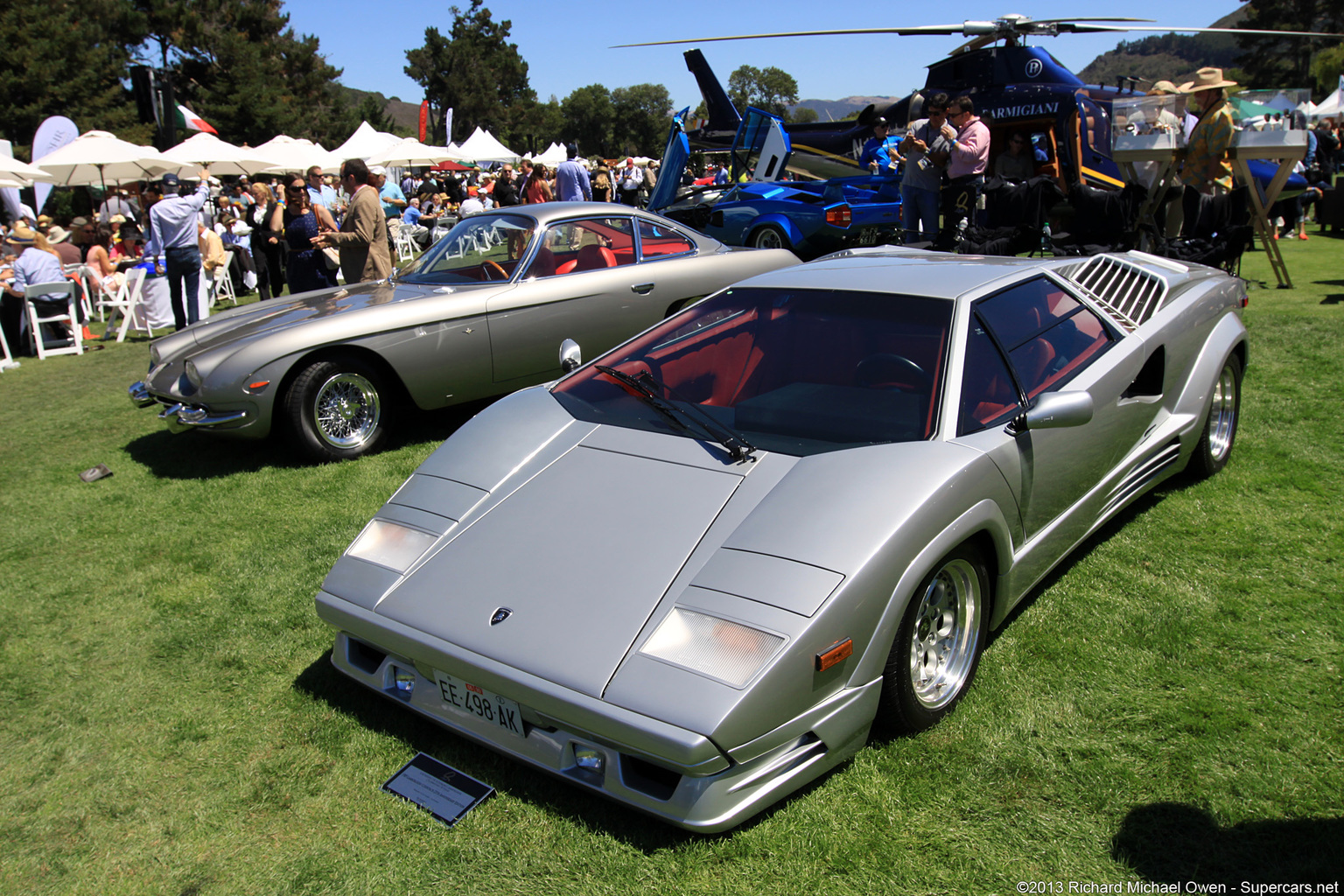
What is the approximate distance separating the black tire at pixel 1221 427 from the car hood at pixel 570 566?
2.85 metres

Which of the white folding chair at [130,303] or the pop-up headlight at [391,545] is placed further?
the white folding chair at [130,303]

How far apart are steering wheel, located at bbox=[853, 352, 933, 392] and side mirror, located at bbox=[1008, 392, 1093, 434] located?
33 cm

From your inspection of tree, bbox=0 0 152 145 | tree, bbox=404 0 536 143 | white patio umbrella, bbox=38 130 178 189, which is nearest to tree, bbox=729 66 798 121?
tree, bbox=404 0 536 143

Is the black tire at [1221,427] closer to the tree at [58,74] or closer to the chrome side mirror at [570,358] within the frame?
the chrome side mirror at [570,358]

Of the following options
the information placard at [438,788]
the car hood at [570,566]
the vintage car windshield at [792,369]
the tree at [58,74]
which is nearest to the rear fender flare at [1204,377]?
the vintage car windshield at [792,369]

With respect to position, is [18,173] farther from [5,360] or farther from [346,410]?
[346,410]

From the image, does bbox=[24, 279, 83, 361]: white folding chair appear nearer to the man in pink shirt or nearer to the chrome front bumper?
the chrome front bumper

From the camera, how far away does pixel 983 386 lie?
9.55 ft

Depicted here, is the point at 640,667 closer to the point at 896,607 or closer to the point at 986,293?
the point at 896,607

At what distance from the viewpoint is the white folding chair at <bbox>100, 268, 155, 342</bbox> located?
35.1 ft

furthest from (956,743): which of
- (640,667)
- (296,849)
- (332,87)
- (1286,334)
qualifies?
(332,87)

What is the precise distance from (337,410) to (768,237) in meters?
7.39

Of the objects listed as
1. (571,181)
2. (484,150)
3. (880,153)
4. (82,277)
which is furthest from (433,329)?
(484,150)

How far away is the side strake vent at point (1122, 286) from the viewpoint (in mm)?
3650
